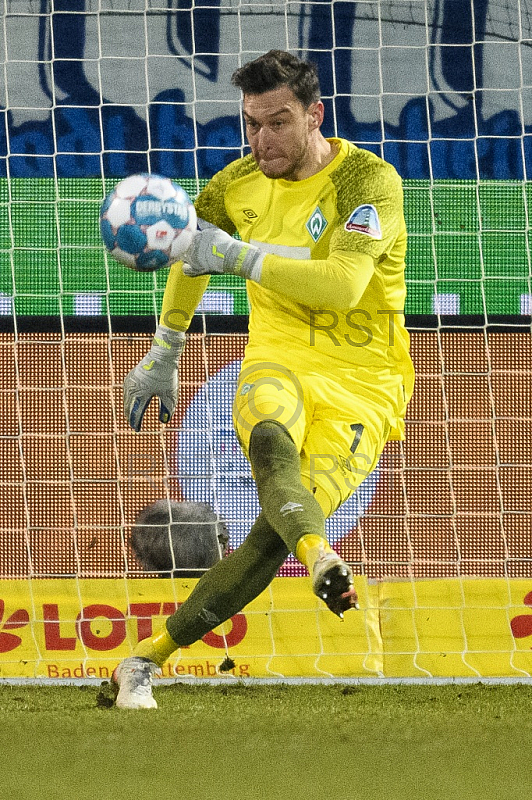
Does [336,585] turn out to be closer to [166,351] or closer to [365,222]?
[365,222]

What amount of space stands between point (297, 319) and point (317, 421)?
13.3 inches

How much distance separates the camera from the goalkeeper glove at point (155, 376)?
12.5 ft

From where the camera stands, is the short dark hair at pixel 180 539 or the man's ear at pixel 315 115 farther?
the short dark hair at pixel 180 539

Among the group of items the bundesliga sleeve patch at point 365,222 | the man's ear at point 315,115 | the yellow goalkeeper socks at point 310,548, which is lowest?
the yellow goalkeeper socks at point 310,548

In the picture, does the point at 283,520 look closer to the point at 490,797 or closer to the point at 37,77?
the point at 490,797

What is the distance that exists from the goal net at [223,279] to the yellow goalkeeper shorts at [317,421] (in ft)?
6.70

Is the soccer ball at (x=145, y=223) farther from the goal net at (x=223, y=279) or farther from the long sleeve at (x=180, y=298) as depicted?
the goal net at (x=223, y=279)

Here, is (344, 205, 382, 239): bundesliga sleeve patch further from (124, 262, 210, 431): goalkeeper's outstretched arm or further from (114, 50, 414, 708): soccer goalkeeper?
(124, 262, 210, 431): goalkeeper's outstretched arm

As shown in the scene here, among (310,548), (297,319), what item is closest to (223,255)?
(297,319)

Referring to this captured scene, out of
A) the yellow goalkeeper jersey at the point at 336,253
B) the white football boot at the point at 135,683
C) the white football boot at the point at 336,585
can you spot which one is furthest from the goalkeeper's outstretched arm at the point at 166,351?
the white football boot at the point at 336,585

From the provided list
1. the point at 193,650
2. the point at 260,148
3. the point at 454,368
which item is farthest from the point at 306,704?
the point at 454,368

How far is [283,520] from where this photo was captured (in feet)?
9.88

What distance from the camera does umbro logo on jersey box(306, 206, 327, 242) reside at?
3477 millimetres

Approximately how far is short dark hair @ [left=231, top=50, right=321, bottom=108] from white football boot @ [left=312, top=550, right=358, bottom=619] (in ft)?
4.98
